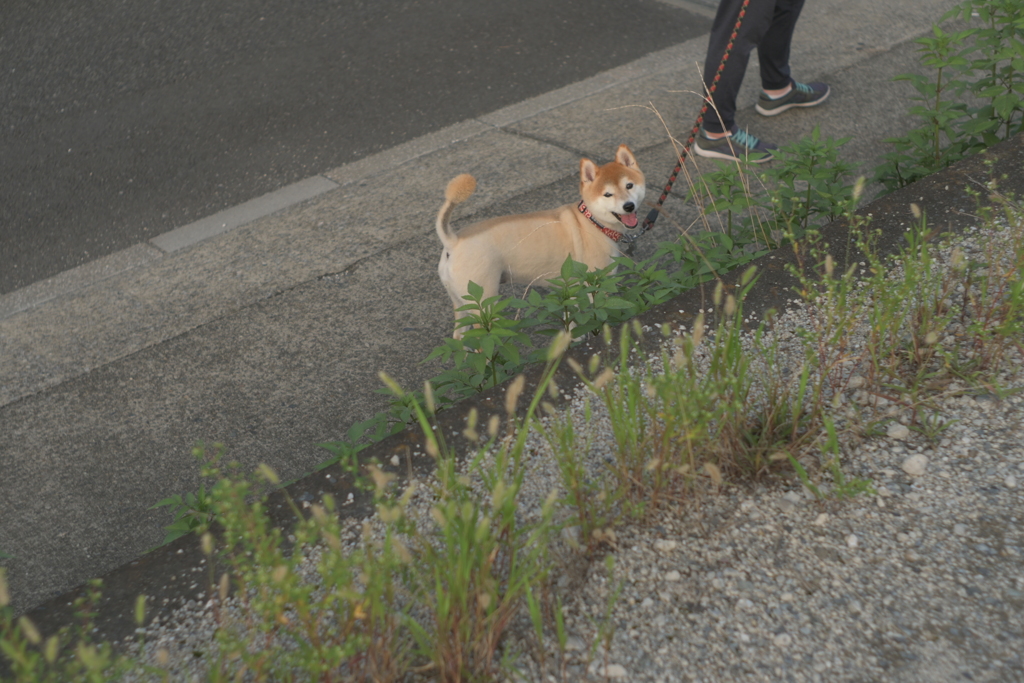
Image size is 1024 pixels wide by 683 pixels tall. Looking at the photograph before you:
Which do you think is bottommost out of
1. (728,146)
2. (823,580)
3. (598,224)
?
(823,580)

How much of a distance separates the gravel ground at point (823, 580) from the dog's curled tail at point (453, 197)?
110 cm

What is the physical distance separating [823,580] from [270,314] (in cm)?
283

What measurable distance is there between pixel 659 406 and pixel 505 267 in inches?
49.2

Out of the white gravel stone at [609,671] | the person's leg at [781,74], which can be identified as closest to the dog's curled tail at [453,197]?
the white gravel stone at [609,671]

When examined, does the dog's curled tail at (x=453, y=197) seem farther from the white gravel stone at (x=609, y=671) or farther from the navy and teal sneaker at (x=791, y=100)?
the navy and teal sneaker at (x=791, y=100)

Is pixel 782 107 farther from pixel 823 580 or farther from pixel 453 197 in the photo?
pixel 823 580

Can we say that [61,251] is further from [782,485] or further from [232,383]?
[782,485]

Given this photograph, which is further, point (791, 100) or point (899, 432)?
point (791, 100)

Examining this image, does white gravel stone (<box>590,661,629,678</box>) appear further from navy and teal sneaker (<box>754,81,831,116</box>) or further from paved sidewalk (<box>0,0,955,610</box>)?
navy and teal sneaker (<box>754,81,831,116</box>)

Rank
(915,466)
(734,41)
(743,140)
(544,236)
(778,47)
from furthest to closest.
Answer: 1. (778,47)
2. (743,140)
3. (734,41)
4. (544,236)
5. (915,466)

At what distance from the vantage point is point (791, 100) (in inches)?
210

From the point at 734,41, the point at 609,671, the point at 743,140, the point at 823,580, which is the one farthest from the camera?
the point at 743,140

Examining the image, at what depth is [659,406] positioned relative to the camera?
226cm

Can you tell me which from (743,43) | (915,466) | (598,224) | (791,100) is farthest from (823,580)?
(791,100)
